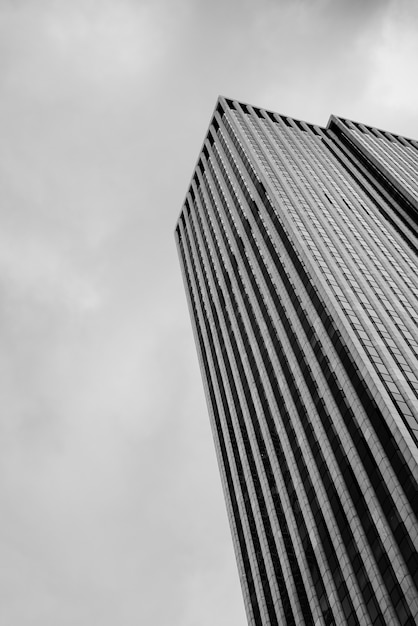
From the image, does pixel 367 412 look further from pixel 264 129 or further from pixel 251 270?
pixel 264 129

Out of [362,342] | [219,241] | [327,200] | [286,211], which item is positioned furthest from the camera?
[219,241]

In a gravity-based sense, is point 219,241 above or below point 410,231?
above

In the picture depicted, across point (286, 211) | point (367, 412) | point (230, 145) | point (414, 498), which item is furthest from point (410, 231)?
point (414, 498)

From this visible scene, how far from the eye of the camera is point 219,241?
12544 cm

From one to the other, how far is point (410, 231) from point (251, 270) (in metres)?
33.0

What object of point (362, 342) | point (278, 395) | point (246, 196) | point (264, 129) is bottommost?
point (362, 342)

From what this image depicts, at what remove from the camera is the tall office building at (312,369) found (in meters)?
56.5

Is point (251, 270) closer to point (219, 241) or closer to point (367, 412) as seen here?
point (219, 241)

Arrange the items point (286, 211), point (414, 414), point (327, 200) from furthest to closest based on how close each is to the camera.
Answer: point (327, 200)
point (286, 211)
point (414, 414)

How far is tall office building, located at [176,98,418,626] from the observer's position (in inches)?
2223

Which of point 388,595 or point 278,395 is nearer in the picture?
point 388,595

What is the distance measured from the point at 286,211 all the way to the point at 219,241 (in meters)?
27.7

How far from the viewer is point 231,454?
93.6 meters

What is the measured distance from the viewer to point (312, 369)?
2945 inches
